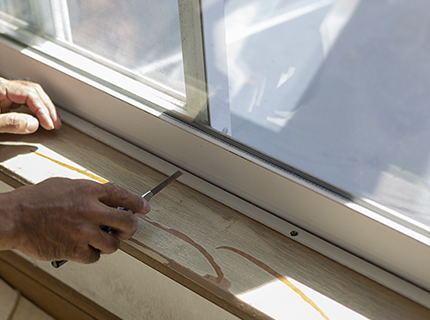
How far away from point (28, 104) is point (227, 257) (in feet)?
1.75

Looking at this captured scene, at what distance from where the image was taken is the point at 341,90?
53 cm

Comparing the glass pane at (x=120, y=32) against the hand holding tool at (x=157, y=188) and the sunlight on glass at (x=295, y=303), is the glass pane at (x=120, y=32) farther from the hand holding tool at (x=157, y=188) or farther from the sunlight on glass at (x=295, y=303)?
the sunlight on glass at (x=295, y=303)

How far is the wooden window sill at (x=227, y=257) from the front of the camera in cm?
54

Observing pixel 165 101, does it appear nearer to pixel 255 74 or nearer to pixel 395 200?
pixel 255 74

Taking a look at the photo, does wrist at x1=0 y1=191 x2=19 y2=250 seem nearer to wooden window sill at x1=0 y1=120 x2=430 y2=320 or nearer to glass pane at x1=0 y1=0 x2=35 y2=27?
wooden window sill at x1=0 y1=120 x2=430 y2=320

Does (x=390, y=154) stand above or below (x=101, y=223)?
above

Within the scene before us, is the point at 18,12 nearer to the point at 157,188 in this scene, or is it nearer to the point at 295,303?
the point at 157,188

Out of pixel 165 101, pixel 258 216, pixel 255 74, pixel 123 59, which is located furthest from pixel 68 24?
pixel 258 216

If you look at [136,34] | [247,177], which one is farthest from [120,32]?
[247,177]

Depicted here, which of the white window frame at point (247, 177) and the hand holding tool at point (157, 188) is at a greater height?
the white window frame at point (247, 177)

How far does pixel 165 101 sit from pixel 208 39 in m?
0.16

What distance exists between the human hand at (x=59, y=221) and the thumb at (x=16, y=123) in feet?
Result: 0.77

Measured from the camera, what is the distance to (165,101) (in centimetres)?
72

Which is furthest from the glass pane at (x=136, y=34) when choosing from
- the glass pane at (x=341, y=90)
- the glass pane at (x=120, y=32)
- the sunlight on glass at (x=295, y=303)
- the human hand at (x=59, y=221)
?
the sunlight on glass at (x=295, y=303)
